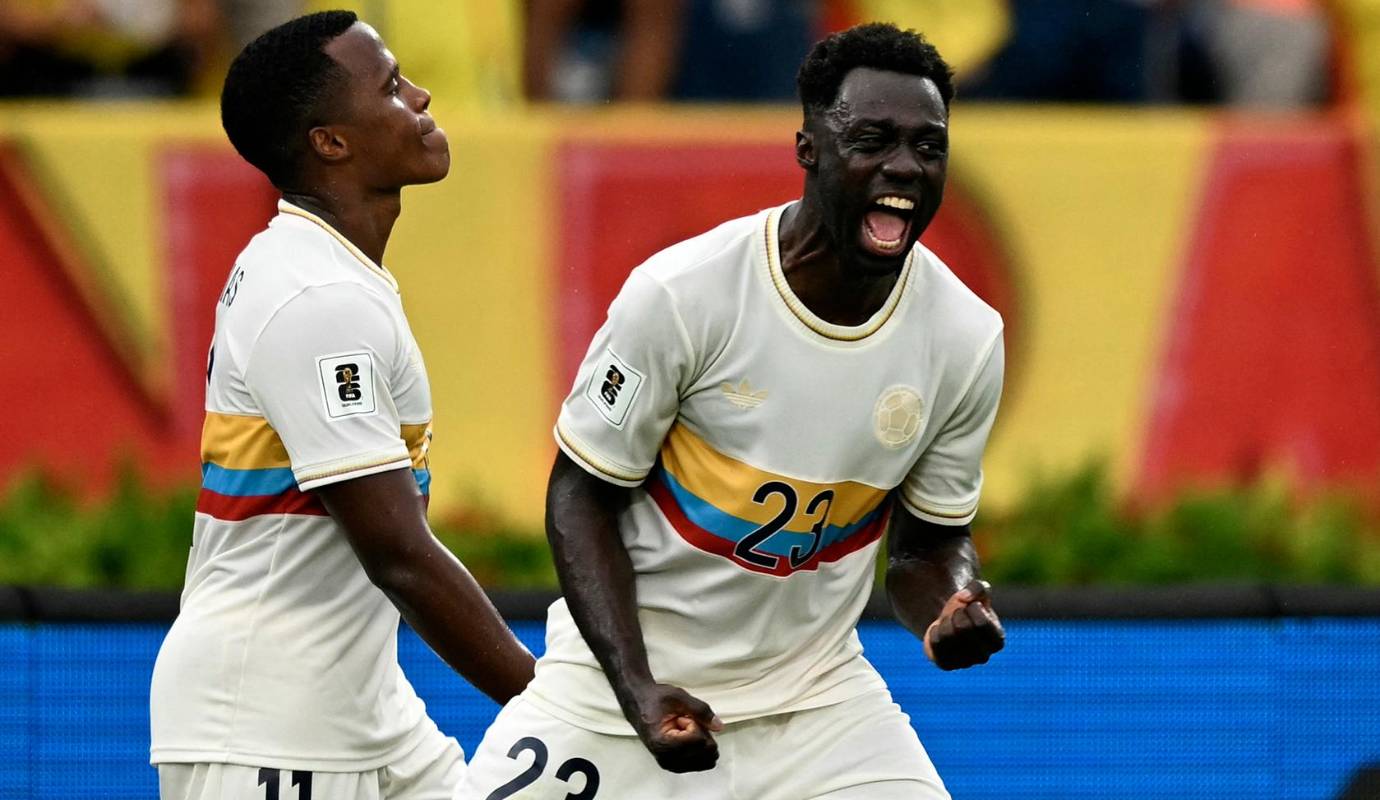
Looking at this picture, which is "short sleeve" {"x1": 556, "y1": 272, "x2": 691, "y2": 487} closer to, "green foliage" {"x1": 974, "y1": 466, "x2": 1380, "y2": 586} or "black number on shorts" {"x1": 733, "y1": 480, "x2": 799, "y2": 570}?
"black number on shorts" {"x1": 733, "y1": 480, "x2": 799, "y2": 570}

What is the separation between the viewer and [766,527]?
439 centimetres

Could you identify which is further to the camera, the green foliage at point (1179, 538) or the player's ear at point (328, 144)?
the green foliage at point (1179, 538)

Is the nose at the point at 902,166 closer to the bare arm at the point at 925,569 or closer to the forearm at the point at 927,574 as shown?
the bare arm at the point at 925,569

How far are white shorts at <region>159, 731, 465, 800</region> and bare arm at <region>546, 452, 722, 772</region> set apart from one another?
57cm

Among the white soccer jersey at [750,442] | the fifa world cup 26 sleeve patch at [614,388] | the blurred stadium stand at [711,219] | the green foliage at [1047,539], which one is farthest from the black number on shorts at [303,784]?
the blurred stadium stand at [711,219]

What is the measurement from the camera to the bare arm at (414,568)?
14.4 ft

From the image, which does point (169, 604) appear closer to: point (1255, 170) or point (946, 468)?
point (946, 468)

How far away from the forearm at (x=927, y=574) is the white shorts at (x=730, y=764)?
24cm

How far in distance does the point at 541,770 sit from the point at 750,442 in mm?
731

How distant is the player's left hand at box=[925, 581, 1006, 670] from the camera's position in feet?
13.2

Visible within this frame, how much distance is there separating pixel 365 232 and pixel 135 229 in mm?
4314

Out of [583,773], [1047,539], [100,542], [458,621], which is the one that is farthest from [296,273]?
[1047,539]

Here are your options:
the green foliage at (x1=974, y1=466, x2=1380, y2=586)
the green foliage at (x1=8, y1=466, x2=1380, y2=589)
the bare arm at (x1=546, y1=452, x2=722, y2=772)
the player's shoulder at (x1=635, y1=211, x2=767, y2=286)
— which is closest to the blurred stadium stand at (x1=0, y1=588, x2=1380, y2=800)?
the green foliage at (x1=8, y1=466, x2=1380, y2=589)

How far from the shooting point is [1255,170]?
924 cm
